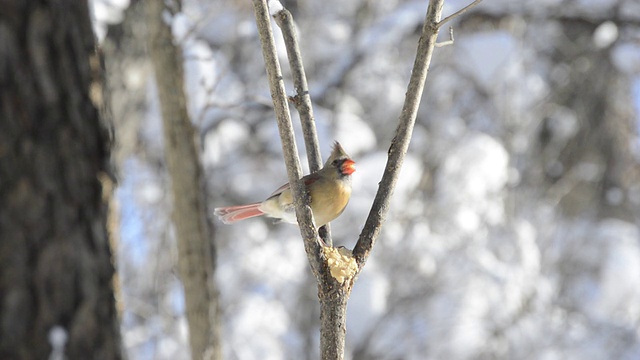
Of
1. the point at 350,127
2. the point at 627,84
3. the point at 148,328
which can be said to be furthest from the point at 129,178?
the point at 627,84

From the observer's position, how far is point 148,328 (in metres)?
6.26

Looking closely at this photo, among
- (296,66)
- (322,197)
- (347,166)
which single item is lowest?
(322,197)

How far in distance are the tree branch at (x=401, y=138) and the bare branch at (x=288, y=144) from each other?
118mm

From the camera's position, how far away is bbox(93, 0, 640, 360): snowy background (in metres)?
6.25

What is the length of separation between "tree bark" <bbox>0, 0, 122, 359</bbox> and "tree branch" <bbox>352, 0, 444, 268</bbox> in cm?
53

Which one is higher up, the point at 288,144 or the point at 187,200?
the point at 187,200

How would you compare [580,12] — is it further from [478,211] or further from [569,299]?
[569,299]

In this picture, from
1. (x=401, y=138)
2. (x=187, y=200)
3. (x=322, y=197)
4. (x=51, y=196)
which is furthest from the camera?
(x=187, y=200)

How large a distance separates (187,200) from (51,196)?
1.42 m

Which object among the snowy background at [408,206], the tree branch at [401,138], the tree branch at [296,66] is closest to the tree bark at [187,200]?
the tree branch at [296,66]

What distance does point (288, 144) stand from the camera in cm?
143

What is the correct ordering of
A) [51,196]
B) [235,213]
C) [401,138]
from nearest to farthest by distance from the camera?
[51,196] → [401,138] → [235,213]

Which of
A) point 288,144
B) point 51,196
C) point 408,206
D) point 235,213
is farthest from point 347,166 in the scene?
point 408,206

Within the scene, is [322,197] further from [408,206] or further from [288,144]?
[408,206]
